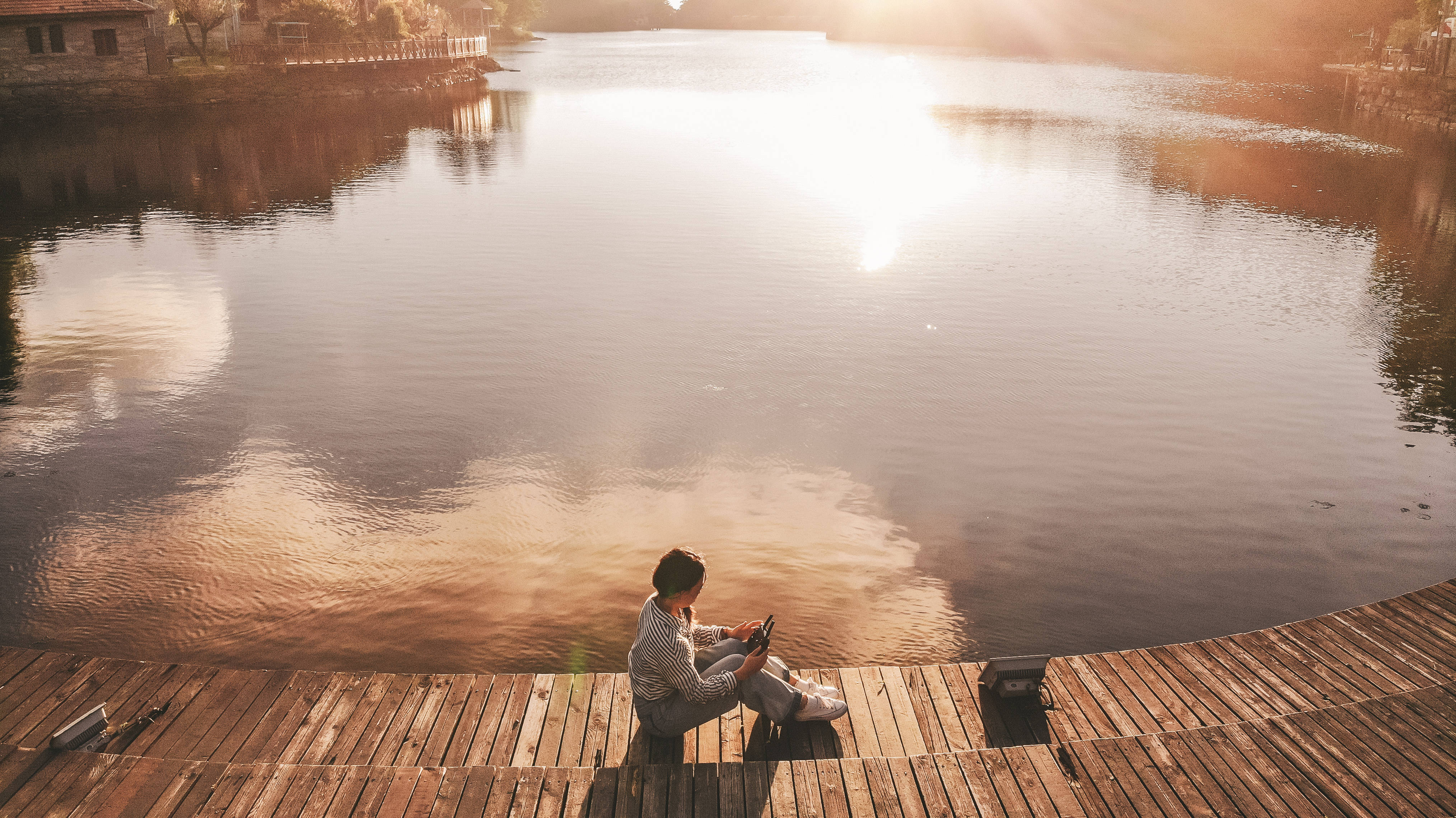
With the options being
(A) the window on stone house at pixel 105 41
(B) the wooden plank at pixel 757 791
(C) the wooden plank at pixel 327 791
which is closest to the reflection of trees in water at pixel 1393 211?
(B) the wooden plank at pixel 757 791

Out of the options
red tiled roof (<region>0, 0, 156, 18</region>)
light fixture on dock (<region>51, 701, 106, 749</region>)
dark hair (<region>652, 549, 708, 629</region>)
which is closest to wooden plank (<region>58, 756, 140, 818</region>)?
light fixture on dock (<region>51, 701, 106, 749</region>)

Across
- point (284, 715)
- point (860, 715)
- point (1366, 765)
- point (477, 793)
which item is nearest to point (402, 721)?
point (284, 715)

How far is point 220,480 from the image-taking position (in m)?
12.8

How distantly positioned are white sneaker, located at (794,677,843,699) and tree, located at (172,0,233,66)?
61.4 m

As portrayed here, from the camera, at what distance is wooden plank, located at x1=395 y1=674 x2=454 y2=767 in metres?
6.74

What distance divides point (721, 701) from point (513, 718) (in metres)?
1.74

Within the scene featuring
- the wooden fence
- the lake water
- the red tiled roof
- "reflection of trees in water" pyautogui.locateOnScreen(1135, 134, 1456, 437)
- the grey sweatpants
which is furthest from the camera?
the wooden fence

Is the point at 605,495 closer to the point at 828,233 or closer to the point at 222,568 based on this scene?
the point at 222,568

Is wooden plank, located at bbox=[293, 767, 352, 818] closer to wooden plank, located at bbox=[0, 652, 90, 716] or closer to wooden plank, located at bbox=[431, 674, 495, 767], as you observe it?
wooden plank, located at bbox=[431, 674, 495, 767]

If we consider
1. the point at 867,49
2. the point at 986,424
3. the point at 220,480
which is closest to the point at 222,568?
the point at 220,480

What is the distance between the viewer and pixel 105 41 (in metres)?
48.1

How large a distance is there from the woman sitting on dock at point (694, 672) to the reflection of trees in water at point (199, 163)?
46.5 ft

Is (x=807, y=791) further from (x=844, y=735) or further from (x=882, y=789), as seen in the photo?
(x=844, y=735)

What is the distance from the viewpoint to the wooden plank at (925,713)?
6988 millimetres
